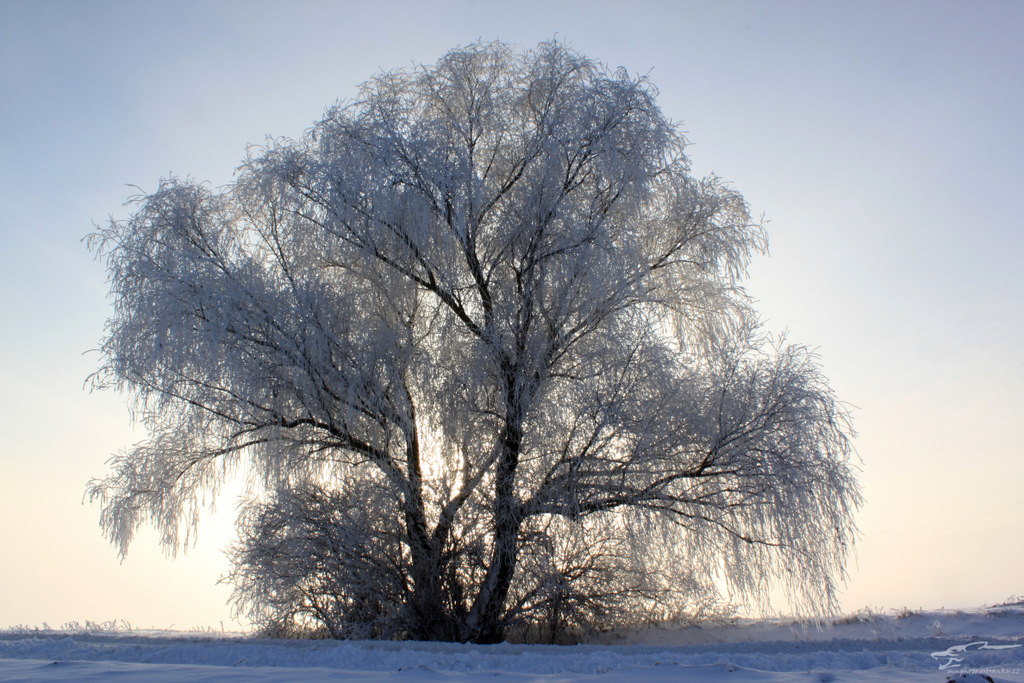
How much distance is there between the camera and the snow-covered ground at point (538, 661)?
3.68 m

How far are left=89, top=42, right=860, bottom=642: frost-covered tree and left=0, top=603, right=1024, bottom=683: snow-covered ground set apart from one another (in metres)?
1.81

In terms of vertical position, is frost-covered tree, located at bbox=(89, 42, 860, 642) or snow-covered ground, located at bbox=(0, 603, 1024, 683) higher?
frost-covered tree, located at bbox=(89, 42, 860, 642)

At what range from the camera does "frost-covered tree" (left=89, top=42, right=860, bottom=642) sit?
780 centimetres

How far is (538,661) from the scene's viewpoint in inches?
189

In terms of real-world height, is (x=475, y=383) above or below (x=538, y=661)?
above

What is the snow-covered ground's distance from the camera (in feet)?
12.1

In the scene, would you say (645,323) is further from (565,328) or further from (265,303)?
(265,303)

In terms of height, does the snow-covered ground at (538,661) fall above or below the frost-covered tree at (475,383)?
below

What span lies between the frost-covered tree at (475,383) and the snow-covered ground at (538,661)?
1805mm

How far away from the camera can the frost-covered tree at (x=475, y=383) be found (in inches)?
307

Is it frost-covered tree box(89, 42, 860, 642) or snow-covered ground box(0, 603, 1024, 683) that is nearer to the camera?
snow-covered ground box(0, 603, 1024, 683)

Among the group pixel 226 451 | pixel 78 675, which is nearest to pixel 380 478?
pixel 226 451

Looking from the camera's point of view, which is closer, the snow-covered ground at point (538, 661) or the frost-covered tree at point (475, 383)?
the snow-covered ground at point (538, 661)

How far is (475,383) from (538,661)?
12.8ft
